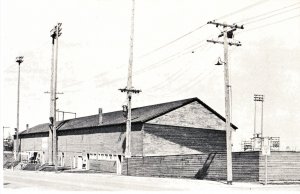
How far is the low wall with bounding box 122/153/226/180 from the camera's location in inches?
1196

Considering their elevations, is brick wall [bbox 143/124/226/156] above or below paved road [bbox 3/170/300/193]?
above

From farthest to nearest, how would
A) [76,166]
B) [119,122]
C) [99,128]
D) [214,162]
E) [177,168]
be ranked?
[76,166] < [99,128] < [119,122] < [177,168] < [214,162]

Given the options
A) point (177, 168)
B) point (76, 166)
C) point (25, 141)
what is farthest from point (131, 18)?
point (25, 141)

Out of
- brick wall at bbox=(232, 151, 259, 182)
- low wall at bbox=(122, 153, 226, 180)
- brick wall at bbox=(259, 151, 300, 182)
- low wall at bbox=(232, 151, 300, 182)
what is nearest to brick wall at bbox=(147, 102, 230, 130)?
low wall at bbox=(122, 153, 226, 180)

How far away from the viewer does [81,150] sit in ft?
175

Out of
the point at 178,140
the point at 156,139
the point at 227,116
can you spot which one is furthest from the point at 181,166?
the point at 178,140

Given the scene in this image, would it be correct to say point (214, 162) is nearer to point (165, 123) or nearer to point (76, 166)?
point (165, 123)

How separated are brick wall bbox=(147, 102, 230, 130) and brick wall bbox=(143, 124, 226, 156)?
17.8 inches

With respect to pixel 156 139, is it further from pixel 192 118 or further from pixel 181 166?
pixel 181 166

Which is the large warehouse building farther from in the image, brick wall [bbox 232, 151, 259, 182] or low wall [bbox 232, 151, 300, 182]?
low wall [bbox 232, 151, 300, 182]

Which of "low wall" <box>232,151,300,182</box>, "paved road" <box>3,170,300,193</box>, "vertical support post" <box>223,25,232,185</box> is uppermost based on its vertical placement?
"vertical support post" <box>223,25,232,185</box>

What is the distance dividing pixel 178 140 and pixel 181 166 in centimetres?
1009

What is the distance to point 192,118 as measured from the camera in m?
44.9

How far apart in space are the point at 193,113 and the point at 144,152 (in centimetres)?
703
